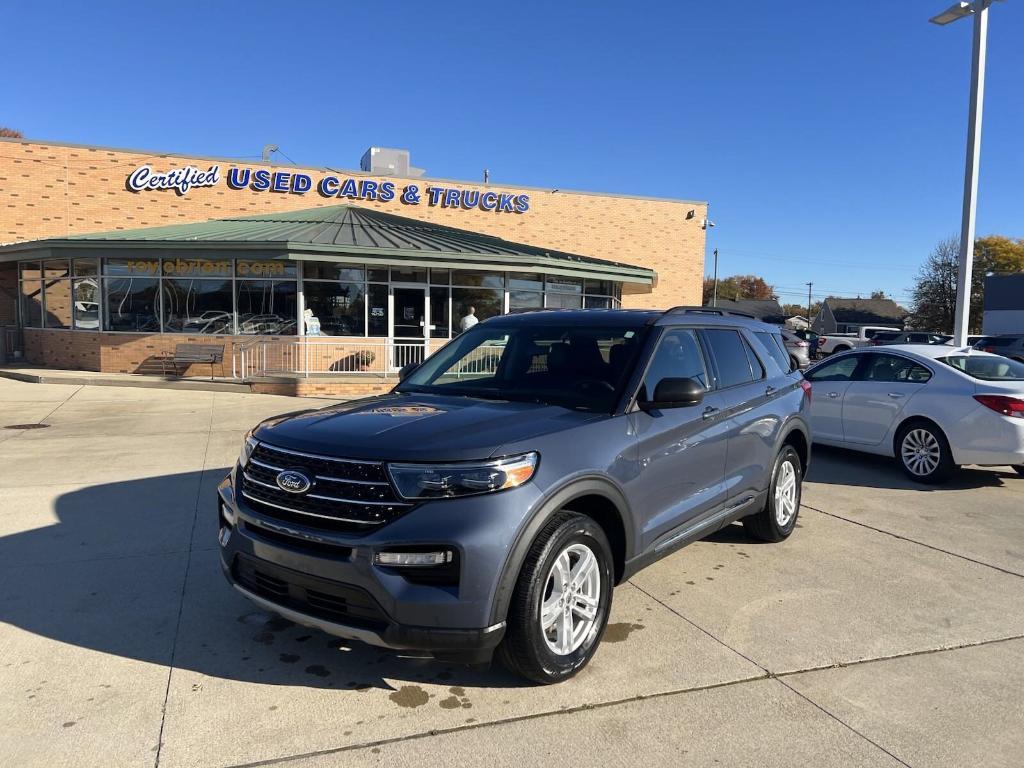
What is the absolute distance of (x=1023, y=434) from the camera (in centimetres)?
686

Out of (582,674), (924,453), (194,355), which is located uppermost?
(194,355)

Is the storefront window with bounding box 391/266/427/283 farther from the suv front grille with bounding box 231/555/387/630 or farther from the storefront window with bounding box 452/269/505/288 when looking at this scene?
the suv front grille with bounding box 231/555/387/630

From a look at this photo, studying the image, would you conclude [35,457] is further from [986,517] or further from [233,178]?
[233,178]

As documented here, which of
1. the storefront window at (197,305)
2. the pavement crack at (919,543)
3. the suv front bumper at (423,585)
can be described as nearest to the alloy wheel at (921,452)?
the pavement crack at (919,543)

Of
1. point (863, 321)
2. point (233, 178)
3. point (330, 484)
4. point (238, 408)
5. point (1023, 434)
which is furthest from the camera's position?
point (863, 321)

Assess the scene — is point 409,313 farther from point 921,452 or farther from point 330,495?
point 330,495

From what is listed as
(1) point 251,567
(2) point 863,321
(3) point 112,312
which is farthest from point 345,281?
(2) point 863,321

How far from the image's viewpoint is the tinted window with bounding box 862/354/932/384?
782 cm

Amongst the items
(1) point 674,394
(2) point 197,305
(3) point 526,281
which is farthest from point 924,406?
(2) point 197,305

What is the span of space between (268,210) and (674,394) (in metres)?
20.9

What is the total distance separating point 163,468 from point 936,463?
26.3 feet

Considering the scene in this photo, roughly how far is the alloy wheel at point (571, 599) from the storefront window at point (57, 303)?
1925 centimetres

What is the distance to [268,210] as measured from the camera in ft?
72.8

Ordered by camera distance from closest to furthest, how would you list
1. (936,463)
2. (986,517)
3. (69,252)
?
(986,517)
(936,463)
(69,252)
